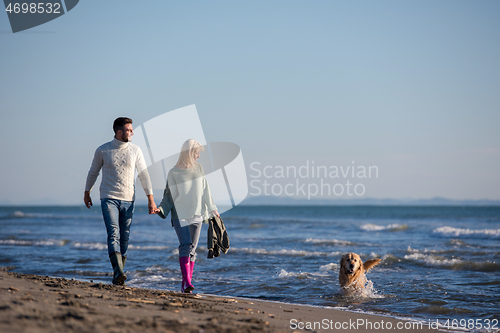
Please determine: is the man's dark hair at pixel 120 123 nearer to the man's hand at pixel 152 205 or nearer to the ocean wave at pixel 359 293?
the man's hand at pixel 152 205

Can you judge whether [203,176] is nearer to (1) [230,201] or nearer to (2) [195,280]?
(1) [230,201]

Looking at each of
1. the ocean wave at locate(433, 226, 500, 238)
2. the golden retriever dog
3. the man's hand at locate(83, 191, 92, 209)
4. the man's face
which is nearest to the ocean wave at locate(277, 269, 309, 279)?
the golden retriever dog

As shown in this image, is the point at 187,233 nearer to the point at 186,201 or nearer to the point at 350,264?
the point at 186,201

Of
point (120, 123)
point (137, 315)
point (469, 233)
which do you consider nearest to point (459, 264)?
point (120, 123)

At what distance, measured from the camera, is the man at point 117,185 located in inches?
177

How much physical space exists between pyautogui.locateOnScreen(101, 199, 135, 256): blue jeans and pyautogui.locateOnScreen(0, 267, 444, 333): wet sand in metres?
0.48

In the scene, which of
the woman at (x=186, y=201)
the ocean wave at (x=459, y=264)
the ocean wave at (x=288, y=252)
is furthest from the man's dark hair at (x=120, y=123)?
the ocean wave at (x=459, y=264)

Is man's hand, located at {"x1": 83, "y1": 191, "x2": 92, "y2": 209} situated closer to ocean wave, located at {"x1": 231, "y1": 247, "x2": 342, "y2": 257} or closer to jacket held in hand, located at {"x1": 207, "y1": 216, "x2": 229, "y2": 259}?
jacket held in hand, located at {"x1": 207, "y1": 216, "x2": 229, "y2": 259}

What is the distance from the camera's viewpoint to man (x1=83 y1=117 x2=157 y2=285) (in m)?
4.48

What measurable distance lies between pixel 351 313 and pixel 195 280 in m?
3.26

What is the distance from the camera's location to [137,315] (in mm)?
2852

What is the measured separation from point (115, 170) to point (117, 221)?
60 cm

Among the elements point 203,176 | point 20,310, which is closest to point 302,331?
point 20,310

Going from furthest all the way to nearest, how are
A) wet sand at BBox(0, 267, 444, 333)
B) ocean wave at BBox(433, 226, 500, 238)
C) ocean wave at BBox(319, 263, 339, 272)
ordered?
ocean wave at BBox(433, 226, 500, 238) < ocean wave at BBox(319, 263, 339, 272) < wet sand at BBox(0, 267, 444, 333)
